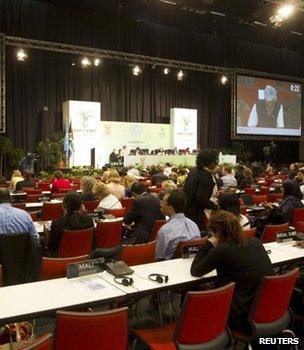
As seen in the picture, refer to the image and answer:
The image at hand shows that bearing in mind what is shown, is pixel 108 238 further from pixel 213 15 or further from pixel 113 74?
pixel 113 74

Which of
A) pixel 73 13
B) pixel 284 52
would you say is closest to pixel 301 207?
pixel 73 13

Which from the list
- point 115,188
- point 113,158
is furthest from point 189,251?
point 113,158

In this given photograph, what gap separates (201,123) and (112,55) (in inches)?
282

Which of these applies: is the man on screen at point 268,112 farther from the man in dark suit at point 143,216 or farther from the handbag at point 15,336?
the handbag at point 15,336

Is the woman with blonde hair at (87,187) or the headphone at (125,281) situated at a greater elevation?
the woman with blonde hair at (87,187)

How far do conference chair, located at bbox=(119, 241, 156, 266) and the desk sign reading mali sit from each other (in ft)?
1.62

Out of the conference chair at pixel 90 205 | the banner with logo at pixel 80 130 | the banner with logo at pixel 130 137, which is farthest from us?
the banner with logo at pixel 130 137

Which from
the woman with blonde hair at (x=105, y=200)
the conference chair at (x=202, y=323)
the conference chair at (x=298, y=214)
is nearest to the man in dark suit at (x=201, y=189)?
the woman with blonde hair at (x=105, y=200)

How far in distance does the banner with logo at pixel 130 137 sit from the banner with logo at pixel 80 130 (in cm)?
58

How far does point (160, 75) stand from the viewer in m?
20.4

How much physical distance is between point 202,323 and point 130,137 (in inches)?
626

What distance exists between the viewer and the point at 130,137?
1833cm

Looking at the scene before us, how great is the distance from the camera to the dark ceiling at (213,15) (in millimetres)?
14668
